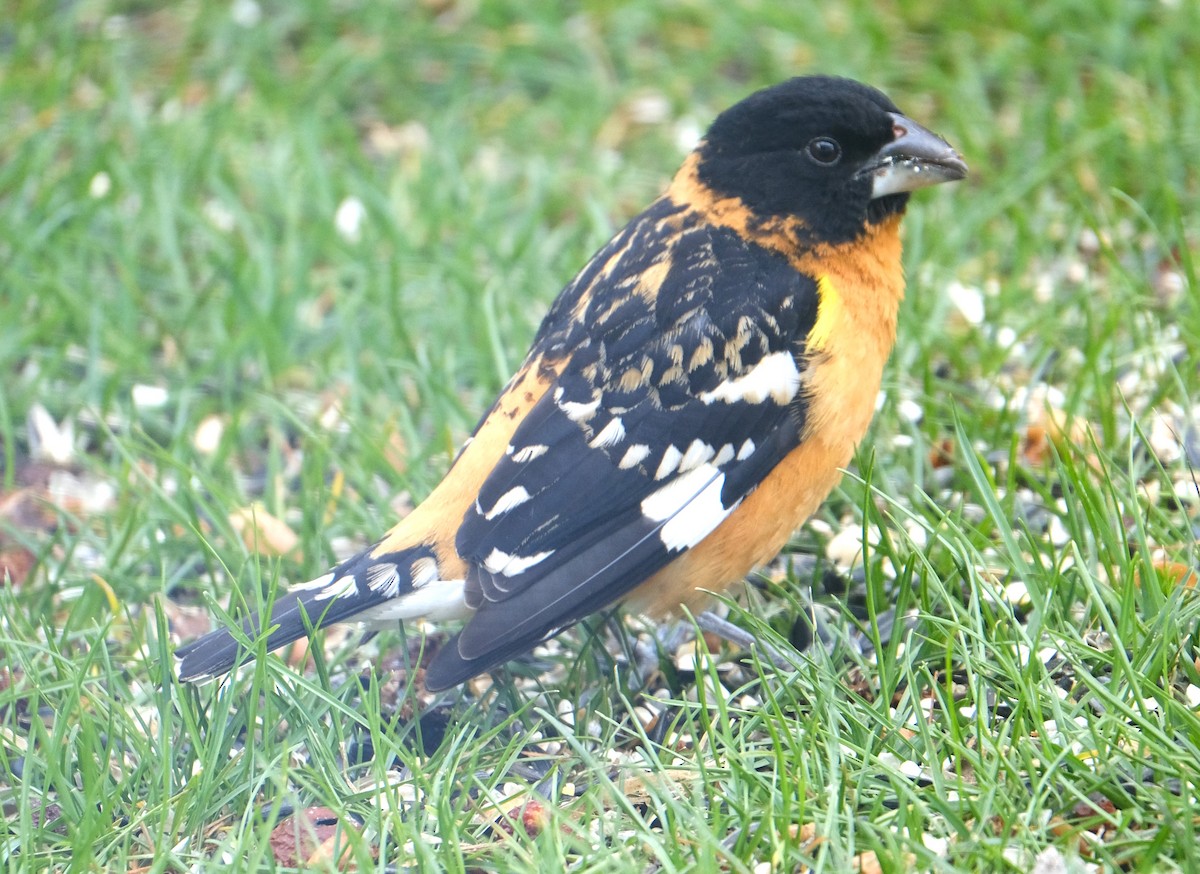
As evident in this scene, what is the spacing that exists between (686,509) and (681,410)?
0.87ft

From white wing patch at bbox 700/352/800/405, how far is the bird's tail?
2.74 ft

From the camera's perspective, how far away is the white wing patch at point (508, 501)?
11.8 feet

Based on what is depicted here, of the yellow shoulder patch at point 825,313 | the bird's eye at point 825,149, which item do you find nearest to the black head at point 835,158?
the bird's eye at point 825,149

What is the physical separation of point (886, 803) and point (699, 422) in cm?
107

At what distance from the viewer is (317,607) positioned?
139 inches

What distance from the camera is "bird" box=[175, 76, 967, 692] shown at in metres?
3.55

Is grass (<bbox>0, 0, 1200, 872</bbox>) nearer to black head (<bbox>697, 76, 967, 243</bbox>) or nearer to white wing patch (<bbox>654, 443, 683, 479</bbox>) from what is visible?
white wing patch (<bbox>654, 443, 683, 479</bbox>)

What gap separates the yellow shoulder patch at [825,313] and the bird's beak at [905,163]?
0.33 m

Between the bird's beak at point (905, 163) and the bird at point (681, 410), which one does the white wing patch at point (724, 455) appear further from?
the bird's beak at point (905, 163)

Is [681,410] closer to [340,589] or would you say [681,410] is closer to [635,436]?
[635,436]

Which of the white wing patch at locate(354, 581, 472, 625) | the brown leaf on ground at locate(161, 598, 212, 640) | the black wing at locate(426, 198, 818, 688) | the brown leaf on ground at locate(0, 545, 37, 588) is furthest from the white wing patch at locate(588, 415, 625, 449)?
the brown leaf on ground at locate(0, 545, 37, 588)

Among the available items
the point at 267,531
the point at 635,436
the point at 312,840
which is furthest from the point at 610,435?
the point at 267,531

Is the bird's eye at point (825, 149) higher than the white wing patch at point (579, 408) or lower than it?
higher

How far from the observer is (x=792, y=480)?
12.6ft
